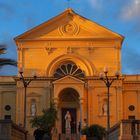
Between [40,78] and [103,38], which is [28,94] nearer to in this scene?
[40,78]

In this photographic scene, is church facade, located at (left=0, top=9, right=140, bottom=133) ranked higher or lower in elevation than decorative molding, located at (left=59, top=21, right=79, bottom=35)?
lower

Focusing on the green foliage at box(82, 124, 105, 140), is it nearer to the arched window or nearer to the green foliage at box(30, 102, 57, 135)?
the green foliage at box(30, 102, 57, 135)

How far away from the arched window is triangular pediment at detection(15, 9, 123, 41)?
3183 millimetres

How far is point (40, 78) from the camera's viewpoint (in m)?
58.3

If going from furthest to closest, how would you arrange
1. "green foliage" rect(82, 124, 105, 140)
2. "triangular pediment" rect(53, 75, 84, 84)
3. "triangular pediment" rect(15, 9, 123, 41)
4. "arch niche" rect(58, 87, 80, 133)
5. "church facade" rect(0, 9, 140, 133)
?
"triangular pediment" rect(15, 9, 123, 41), "arch niche" rect(58, 87, 80, 133), "church facade" rect(0, 9, 140, 133), "triangular pediment" rect(53, 75, 84, 84), "green foliage" rect(82, 124, 105, 140)

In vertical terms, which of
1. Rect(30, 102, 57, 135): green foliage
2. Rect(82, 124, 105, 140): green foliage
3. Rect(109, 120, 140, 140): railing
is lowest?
Rect(109, 120, 140, 140): railing

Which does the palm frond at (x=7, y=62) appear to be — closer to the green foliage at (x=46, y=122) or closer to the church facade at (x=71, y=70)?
the green foliage at (x=46, y=122)

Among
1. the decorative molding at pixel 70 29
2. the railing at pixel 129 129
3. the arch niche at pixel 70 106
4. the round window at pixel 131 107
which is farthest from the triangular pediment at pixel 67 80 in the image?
the railing at pixel 129 129

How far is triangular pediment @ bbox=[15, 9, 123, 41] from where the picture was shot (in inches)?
2359

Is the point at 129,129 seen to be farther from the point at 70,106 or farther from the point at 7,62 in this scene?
the point at 70,106

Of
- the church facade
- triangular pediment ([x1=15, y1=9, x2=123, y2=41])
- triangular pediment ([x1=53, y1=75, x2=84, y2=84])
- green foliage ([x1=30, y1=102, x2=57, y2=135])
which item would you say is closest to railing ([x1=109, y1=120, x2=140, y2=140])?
green foliage ([x1=30, y1=102, x2=57, y2=135])

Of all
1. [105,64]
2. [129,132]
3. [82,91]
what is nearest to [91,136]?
[82,91]

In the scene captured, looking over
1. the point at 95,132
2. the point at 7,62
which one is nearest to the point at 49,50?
the point at 95,132

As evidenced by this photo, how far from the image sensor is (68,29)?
2375 inches
